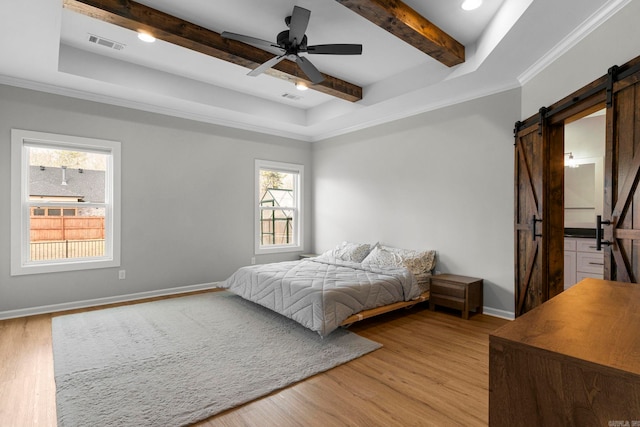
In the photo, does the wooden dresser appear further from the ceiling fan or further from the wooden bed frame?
the ceiling fan

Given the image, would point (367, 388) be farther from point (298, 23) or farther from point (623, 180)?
point (298, 23)

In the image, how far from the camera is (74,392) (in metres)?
2.20

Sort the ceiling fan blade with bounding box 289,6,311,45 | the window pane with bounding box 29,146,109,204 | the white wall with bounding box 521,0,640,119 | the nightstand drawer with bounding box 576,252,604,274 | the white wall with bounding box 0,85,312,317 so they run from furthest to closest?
the nightstand drawer with bounding box 576,252,604,274 → the window pane with bounding box 29,146,109,204 → the white wall with bounding box 0,85,312,317 → the ceiling fan blade with bounding box 289,6,311,45 → the white wall with bounding box 521,0,640,119

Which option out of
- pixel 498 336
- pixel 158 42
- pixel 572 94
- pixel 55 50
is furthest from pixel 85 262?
pixel 572 94

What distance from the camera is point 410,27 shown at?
2.75m

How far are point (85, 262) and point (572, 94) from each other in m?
5.49

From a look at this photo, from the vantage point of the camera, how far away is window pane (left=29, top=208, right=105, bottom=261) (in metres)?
4.01

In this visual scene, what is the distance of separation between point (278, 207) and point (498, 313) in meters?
3.88

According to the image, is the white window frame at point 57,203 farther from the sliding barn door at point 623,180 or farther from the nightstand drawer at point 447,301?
the sliding barn door at point 623,180

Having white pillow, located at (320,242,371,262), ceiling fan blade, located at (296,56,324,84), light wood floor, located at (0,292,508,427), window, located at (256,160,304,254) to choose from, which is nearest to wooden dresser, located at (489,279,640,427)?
light wood floor, located at (0,292,508,427)

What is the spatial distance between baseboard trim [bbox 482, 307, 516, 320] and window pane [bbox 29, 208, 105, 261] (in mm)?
4923

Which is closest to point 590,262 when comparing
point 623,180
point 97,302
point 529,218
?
point 529,218

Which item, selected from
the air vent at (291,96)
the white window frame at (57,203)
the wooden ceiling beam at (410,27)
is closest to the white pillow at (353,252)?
the air vent at (291,96)

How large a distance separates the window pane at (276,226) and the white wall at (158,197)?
327 millimetres
